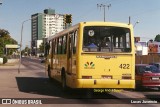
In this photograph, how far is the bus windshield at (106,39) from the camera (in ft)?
51.3

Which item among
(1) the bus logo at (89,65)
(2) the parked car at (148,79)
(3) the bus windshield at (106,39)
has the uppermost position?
(3) the bus windshield at (106,39)

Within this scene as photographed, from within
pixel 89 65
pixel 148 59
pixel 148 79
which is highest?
pixel 89 65

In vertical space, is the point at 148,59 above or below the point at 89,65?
below

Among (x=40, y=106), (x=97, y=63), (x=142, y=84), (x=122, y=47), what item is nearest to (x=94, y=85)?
(x=97, y=63)

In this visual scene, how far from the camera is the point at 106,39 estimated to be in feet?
51.9

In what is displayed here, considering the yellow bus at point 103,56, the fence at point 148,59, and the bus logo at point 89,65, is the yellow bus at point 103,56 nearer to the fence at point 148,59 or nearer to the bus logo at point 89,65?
the bus logo at point 89,65

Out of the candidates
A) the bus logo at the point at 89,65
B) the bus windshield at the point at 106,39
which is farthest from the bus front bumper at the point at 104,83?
the bus windshield at the point at 106,39

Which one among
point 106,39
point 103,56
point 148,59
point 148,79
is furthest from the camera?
point 148,59

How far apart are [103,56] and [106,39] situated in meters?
0.78

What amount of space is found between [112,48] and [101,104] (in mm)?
2788

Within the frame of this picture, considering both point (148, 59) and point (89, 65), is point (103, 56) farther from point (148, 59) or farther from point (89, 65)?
point (148, 59)

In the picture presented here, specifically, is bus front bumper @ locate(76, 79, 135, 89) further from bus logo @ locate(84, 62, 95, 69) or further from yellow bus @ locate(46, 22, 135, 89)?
bus logo @ locate(84, 62, 95, 69)

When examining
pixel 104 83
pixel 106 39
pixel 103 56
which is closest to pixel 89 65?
pixel 103 56

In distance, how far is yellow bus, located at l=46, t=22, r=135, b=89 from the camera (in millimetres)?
15289
